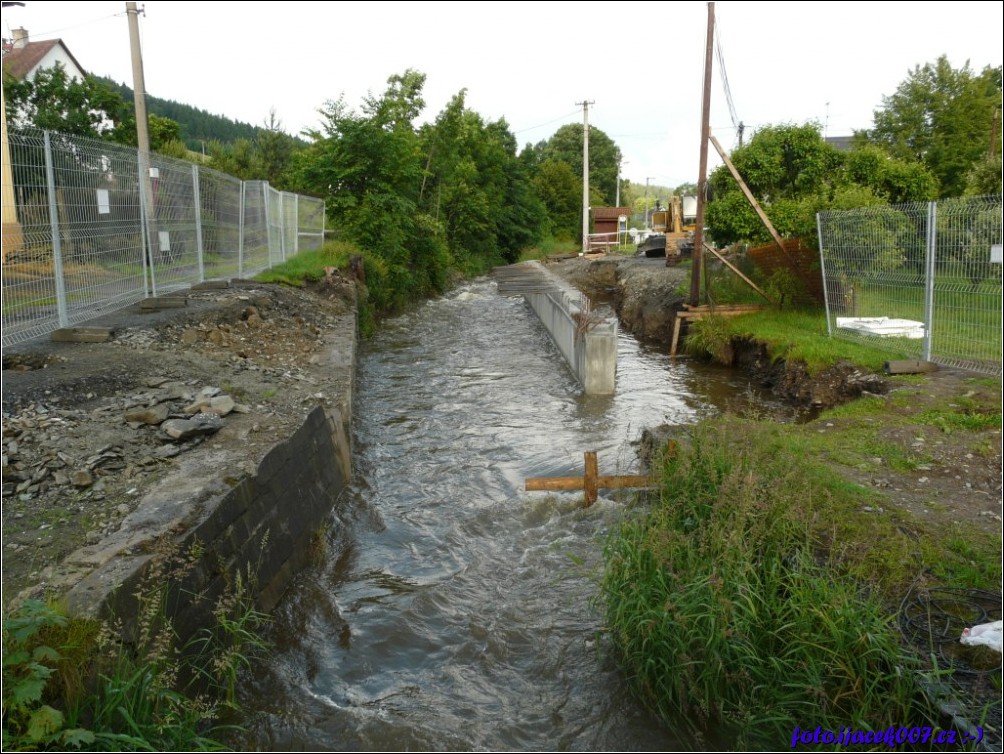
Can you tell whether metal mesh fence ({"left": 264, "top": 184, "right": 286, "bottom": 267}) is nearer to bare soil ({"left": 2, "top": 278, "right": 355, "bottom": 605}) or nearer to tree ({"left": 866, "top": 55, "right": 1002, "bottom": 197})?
bare soil ({"left": 2, "top": 278, "right": 355, "bottom": 605})

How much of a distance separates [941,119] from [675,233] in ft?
31.0

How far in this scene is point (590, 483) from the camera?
7465 mm

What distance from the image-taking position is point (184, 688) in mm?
4059

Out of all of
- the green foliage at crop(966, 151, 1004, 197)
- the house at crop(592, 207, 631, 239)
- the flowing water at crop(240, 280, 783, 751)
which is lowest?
the flowing water at crop(240, 280, 783, 751)

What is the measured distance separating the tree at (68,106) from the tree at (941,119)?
77.7ft

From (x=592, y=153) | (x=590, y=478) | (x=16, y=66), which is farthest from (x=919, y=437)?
(x=592, y=153)

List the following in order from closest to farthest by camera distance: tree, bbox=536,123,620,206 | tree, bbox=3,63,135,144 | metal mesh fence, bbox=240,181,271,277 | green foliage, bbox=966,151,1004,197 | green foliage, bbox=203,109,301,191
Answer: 1. green foliage, bbox=966,151,1004,197
2. metal mesh fence, bbox=240,181,271,277
3. tree, bbox=3,63,135,144
4. green foliage, bbox=203,109,301,191
5. tree, bbox=536,123,620,206

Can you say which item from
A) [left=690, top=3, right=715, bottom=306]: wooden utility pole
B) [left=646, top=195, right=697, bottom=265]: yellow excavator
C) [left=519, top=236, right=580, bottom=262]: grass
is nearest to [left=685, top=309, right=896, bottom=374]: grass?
[left=690, top=3, right=715, bottom=306]: wooden utility pole

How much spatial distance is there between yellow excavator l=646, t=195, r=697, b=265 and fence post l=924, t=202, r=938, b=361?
10.4m

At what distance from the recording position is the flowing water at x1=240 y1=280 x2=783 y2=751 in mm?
4492

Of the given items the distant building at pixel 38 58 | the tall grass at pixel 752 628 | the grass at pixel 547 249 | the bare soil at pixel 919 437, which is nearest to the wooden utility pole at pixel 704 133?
the bare soil at pixel 919 437

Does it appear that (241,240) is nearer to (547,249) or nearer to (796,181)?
(796,181)

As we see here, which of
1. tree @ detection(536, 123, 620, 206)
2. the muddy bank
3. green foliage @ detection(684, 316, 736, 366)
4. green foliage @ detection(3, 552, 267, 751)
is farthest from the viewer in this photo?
tree @ detection(536, 123, 620, 206)

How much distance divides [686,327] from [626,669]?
13.8 m
